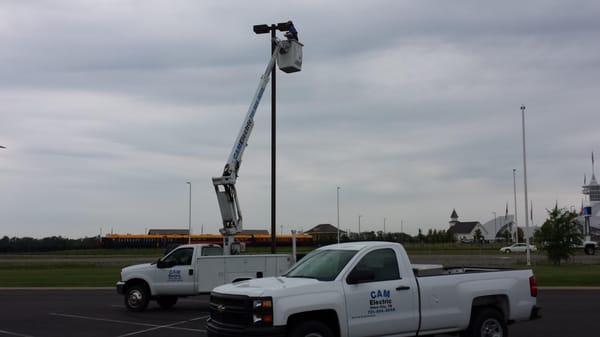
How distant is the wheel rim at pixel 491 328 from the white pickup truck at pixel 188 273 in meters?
7.83

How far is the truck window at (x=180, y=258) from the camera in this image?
733 inches

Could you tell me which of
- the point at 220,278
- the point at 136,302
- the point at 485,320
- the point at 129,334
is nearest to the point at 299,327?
the point at 485,320

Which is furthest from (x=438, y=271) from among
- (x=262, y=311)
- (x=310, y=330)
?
(x=262, y=311)

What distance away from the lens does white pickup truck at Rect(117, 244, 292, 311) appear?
17656mm

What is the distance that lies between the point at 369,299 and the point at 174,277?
10000mm

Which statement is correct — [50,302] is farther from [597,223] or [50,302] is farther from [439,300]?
[597,223]

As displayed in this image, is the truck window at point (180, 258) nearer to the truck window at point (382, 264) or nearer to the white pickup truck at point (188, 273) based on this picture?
the white pickup truck at point (188, 273)

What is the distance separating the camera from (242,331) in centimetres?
904

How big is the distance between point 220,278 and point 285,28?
9.60 m

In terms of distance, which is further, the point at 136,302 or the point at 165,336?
the point at 136,302

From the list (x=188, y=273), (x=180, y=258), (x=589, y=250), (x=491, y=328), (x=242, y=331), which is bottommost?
(x=589, y=250)

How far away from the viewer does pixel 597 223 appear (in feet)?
384

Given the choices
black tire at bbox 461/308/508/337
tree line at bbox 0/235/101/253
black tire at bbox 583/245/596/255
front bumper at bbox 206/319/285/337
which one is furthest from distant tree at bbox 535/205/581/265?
tree line at bbox 0/235/101/253

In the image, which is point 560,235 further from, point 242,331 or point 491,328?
point 242,331
